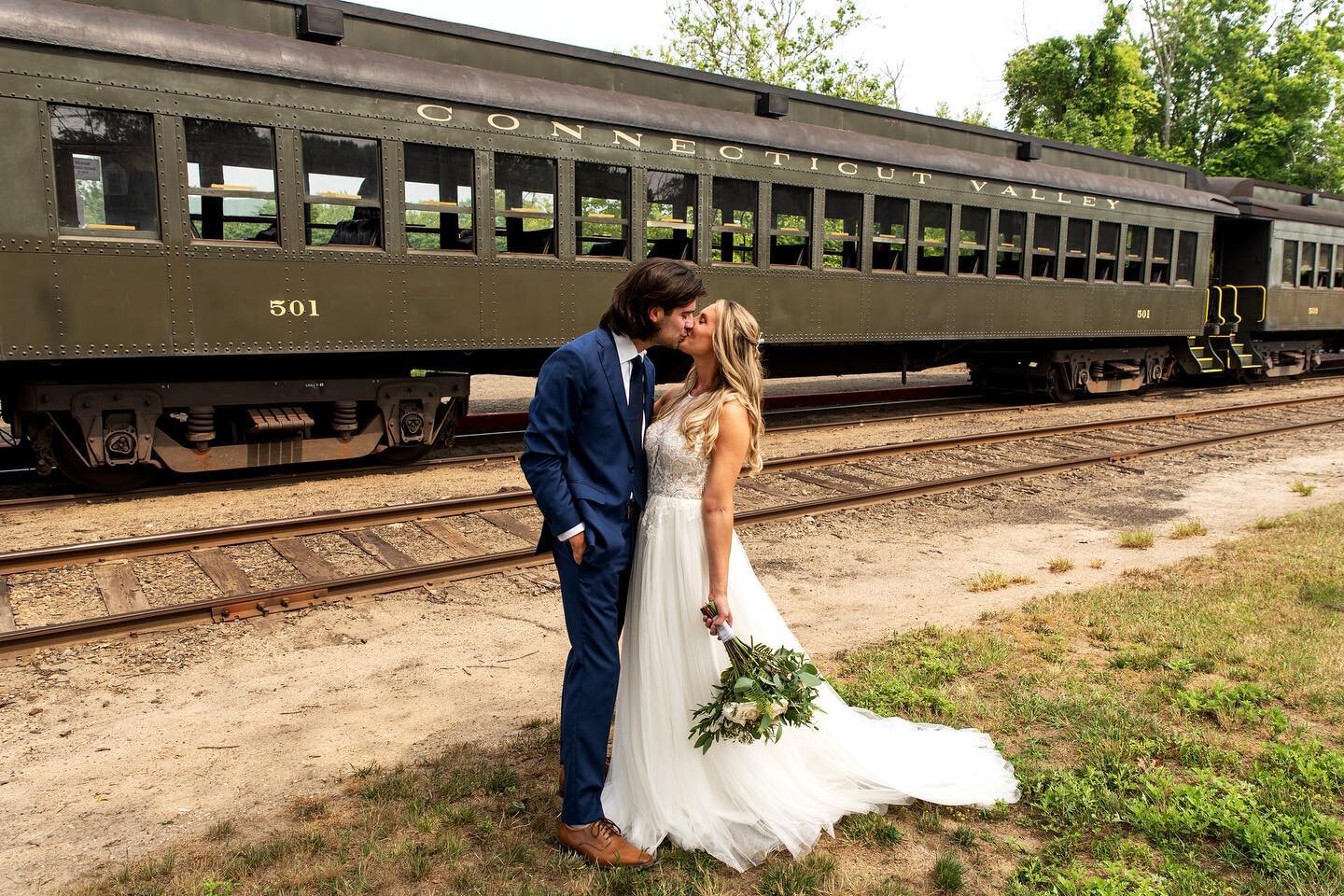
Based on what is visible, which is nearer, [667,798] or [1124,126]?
[667,798]

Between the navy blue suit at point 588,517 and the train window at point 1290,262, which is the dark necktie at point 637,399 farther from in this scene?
the train window at point 1290,262

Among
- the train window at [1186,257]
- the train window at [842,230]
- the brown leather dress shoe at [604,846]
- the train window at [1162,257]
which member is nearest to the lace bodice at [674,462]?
the brown leather dress shoe at [604,846]

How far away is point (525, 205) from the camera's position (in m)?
9.28

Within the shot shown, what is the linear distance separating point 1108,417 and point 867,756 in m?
12.1

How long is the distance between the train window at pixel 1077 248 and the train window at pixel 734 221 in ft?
19.8

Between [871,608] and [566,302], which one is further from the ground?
[566,302]

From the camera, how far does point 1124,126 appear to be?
32562mm

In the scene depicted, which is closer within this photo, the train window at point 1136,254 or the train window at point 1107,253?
the train window at point 1107,253

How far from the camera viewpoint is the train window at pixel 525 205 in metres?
9.09

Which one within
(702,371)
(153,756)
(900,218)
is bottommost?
(153,756)

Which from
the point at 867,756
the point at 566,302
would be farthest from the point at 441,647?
the point at 566,302

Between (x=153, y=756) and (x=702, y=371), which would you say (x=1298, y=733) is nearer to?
(x=702, y=371)

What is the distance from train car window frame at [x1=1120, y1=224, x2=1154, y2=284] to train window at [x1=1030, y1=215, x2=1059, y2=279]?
213cm

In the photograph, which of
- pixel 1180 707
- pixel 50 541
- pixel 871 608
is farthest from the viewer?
pixel 50 541
